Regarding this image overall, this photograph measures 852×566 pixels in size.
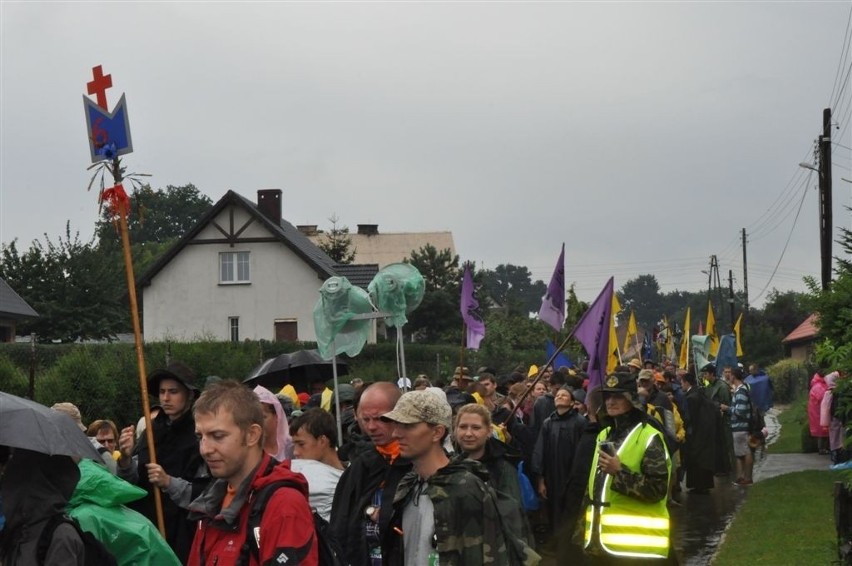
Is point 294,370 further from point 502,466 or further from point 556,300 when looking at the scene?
point 502,466

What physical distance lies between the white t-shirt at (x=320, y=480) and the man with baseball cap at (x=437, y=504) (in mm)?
1286

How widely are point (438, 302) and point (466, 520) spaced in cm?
5285

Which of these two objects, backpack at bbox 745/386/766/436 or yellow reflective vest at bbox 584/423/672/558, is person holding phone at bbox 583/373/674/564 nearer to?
yellow reflective vest at bbox 584/423/672/558

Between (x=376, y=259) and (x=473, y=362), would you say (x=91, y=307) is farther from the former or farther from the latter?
(x=376, y=259)

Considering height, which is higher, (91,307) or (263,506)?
(91,307)

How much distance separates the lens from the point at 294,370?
14.3 m

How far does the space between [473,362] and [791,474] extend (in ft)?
81.6

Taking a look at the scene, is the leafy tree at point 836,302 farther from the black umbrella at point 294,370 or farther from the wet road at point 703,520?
the black umbrella at point 294,370

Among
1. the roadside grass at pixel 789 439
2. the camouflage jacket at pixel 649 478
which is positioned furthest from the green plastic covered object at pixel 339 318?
the roadside grass at pixel 789 439

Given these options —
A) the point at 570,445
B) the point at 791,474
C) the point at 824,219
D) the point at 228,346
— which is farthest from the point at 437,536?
the point at 824,219

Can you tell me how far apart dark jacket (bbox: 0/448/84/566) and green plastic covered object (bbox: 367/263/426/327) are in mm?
7734

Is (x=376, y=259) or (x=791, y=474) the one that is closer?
(x=791, y=474)

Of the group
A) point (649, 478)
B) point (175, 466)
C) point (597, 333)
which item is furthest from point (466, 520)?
point (597, 333)

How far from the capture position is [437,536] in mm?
4680
